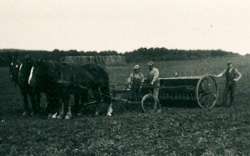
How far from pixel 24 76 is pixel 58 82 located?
1.47 meters

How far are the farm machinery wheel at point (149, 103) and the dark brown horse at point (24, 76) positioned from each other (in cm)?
346

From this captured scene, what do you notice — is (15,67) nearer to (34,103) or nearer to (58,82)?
(34,103)

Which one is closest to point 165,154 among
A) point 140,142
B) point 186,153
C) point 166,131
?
point 186,153

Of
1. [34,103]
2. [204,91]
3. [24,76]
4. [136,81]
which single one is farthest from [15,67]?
[204,91]

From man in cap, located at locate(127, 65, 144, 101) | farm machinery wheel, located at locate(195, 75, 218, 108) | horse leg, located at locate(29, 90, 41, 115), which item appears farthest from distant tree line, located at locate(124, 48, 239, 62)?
horse leg, located at locate(29, 90, 41, 115)

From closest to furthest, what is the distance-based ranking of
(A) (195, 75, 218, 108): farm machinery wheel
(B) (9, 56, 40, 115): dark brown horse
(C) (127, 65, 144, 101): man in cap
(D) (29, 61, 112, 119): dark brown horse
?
(D) (29, 61, 112, 119): dark brown horse, (B) (9, 56, 40, 115): dark brown horse, (C) (127, 65, 144, 101): man in cap, (A) (195, 75, 218, 108): farm machinery wheel

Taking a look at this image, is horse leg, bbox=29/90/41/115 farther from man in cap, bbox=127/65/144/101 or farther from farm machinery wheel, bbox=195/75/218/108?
farm machinery wheel, bbox=195/75/218/108

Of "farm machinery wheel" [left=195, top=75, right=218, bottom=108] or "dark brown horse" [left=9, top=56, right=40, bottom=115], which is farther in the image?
"farm machinery wheel" [left=195, top=75, right=218, bottom=108]

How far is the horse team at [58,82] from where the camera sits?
10.4m

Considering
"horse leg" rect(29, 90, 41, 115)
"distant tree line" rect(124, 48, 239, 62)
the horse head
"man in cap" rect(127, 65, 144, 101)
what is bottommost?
"horse leg" rect(29, 90, 41, 115)

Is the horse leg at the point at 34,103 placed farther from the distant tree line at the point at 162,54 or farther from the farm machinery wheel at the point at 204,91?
the distant tree line at the point at 162,54

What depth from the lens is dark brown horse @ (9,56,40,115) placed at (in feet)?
36.3

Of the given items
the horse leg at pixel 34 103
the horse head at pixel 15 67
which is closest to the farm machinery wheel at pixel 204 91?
the horse leg at pixel 34 103

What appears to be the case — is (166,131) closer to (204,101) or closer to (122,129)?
(122,129)
